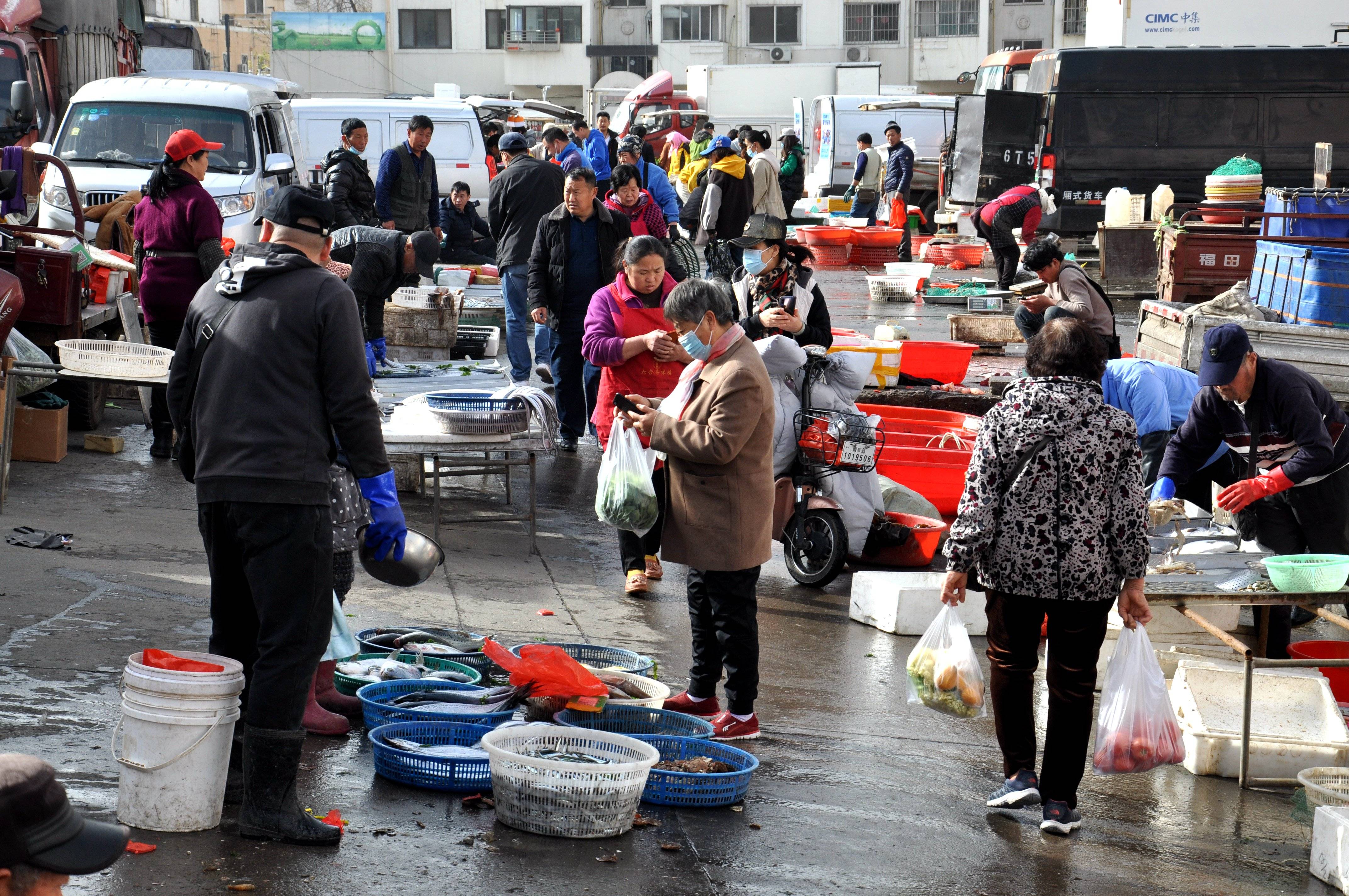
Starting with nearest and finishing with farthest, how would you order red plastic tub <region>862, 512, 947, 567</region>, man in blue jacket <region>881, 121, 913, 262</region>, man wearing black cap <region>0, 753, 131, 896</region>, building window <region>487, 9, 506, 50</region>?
man wearing black cap <region>0, 753, 131, 896</region> < red plastic tub <region>862, 512, 947, 567</region> < man in blue jacket <region>881, 121, 913, 262</region> < building window <region>487, 9, 506, 50</region>

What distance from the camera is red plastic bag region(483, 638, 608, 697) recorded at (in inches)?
199

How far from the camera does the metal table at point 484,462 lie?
743cm

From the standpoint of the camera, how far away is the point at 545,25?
6125 cm

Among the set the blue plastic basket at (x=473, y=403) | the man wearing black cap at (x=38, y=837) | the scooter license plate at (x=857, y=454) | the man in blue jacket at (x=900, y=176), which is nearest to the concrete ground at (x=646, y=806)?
the scooter license plate at (x=857, y=454)

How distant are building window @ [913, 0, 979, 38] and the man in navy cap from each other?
54.4 m

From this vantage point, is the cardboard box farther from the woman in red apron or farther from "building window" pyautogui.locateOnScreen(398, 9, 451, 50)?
"building window" pyautogui.locateOnScreen(398, 9, 451, 50)

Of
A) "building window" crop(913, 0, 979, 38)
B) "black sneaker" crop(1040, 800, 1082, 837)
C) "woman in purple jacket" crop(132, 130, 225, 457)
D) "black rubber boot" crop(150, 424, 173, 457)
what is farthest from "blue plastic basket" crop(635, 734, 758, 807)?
"building window" crop(913, 0, 979, 38)

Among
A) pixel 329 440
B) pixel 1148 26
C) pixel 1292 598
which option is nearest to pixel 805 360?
pixel 1292 598

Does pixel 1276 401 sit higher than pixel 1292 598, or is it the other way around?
pixel 1276 401

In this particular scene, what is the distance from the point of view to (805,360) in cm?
772

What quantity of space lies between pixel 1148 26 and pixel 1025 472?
19.1m

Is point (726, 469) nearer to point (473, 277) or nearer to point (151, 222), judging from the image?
point (151, 222)

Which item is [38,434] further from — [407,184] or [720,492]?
[407,184]

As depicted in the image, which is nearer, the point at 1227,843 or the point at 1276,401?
the point at 1227,843
